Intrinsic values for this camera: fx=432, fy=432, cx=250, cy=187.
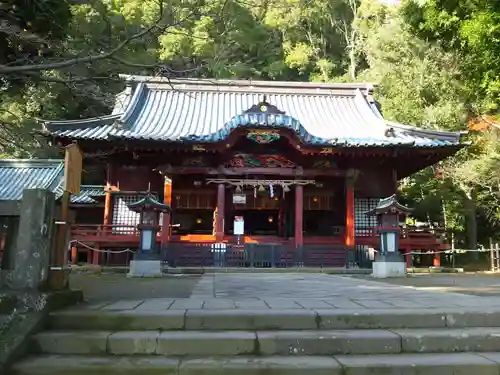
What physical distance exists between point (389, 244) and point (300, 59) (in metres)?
25.3

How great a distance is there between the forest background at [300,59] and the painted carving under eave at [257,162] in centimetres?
359

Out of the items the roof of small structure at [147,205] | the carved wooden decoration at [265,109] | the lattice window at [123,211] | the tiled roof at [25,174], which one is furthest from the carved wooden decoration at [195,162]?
the tiled roof at [25,174]

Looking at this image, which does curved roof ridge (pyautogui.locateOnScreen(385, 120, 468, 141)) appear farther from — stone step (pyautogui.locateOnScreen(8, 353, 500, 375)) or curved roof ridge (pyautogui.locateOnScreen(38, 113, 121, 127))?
stone step (pyautogui.locateOnScreen(8, 353, 500, 375))

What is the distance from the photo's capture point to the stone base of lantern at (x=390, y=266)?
36.9 ft

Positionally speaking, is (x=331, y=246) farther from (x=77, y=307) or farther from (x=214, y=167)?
(x=77, y=307)

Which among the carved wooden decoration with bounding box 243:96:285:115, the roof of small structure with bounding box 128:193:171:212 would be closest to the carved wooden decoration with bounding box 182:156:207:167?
the carved wooden decoration with bounding box 243:96:285:115

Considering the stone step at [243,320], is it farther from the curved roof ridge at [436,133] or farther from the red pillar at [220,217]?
the curved roof ridge at [436,133]

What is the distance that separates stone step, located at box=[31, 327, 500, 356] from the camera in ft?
11.4

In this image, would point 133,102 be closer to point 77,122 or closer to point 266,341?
point 77,122

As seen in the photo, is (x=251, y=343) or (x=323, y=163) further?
(x=323, y=163)

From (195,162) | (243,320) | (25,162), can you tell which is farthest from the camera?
(25,162)

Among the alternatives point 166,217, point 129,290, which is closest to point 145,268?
point 166,217

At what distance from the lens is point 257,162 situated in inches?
615

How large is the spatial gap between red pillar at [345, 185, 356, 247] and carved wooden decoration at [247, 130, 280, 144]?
3.26 meters
